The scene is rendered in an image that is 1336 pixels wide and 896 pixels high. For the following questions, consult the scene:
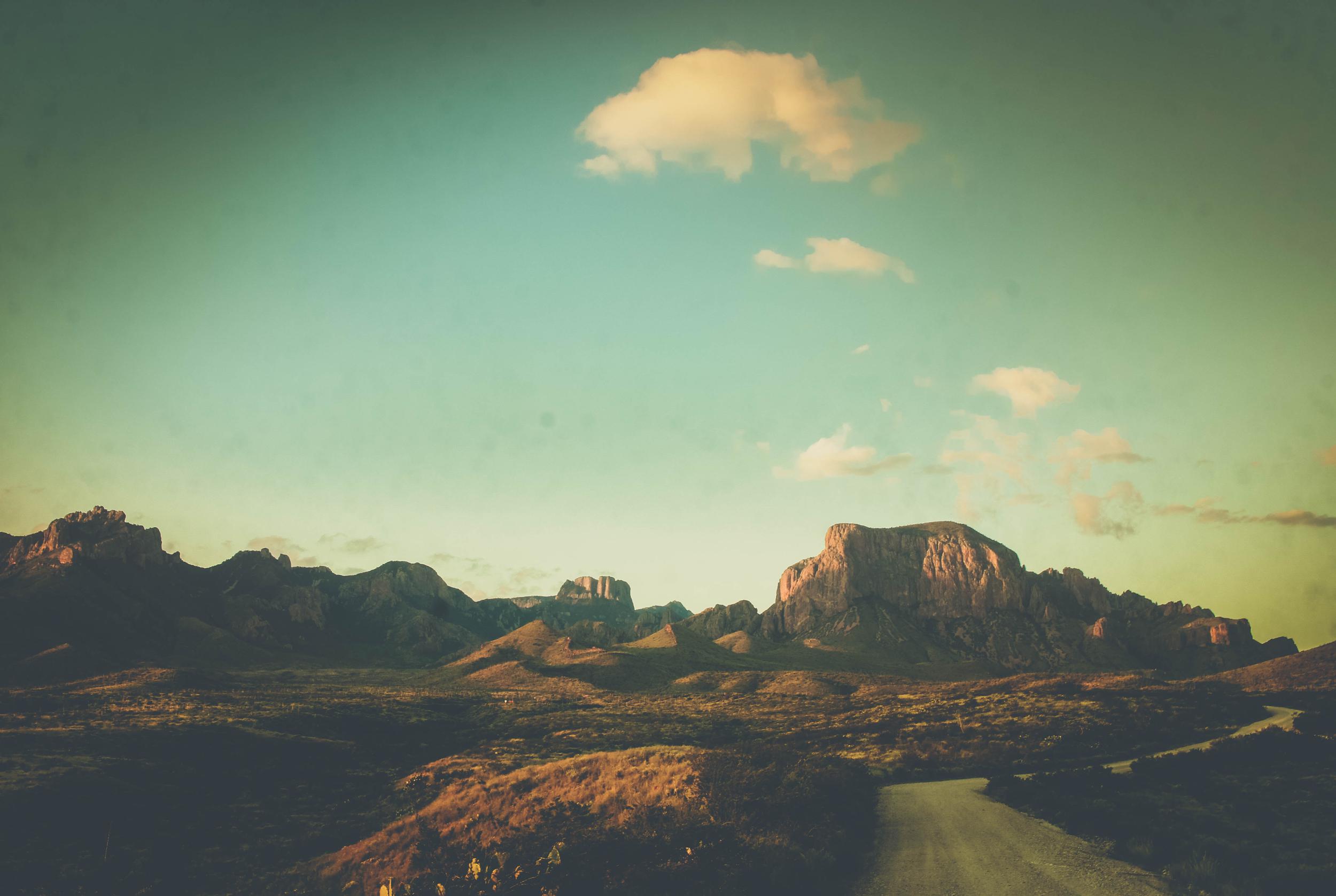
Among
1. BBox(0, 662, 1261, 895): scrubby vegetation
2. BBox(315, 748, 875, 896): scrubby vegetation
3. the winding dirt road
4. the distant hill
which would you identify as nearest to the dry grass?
BBox(315, 748, 875, 896): scrubby vegetation

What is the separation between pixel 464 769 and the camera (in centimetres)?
4584

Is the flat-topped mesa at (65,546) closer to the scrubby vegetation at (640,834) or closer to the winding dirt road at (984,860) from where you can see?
the scrubby vegetation at (640,834)

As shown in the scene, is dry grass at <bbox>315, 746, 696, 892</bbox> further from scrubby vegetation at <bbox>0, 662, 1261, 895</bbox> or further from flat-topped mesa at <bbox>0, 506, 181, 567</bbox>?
flat-topped mesa at <bbox>0, 506, 181, 567</bbox>

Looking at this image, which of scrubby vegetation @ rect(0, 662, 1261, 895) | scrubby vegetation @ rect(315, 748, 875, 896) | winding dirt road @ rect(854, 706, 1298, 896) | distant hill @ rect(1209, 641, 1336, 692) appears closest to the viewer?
winding dirt road @ rect(854, 706, 1298, 896)

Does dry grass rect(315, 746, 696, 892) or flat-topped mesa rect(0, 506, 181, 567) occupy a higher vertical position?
flat-topped mesa rect(0, 506, 181, 567)

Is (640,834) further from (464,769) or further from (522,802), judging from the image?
(464,769)

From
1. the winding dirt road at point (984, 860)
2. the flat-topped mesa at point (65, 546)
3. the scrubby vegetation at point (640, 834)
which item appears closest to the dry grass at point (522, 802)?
the scrubby vegetation at point (640, 834)

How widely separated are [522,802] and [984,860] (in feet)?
61.9

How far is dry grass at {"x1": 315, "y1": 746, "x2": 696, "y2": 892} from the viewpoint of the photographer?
2273cm

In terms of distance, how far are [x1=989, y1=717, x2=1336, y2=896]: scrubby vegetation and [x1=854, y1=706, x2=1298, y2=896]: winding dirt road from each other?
37.9 inches

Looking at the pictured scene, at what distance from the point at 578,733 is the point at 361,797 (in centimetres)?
2590

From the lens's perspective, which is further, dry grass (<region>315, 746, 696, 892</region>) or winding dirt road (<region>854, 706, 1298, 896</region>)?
dry grass (<region>315, 746, 696, 892</region>)

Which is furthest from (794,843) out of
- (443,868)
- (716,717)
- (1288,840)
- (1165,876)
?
(716,717)

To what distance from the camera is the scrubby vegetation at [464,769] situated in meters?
19.2
